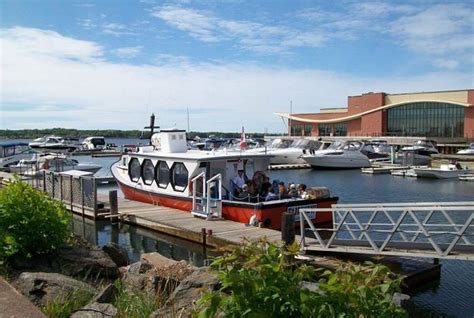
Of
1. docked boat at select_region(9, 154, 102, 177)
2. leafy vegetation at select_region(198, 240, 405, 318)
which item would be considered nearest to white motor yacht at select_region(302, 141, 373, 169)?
docked boat at select_region(9, 154, 102, 177)

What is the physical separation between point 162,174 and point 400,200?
Result: 16969mm

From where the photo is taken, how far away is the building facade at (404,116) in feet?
283

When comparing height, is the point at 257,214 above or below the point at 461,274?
above

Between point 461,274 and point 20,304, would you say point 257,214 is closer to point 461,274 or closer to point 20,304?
point 461,274

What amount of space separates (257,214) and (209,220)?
6.32 feet

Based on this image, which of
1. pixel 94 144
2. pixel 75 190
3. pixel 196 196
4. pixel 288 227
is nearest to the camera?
pixel 288 227

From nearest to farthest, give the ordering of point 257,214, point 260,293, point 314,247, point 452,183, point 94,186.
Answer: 1. point 260,293
2. point 314,247
3. point 257,214
4. point 94,186
5. point 452,183

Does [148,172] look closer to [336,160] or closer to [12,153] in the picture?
[12,153]

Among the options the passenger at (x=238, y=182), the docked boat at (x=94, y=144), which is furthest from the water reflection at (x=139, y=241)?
the docked boat at (x=94, y=144)

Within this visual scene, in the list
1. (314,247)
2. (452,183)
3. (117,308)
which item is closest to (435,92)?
(452,183)

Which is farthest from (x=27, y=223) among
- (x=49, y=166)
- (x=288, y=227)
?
(x=49, y=166)

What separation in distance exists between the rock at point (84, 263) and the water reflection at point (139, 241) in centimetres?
502

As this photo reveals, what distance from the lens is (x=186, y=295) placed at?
6.50 m

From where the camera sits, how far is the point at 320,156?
5481 centimetres
